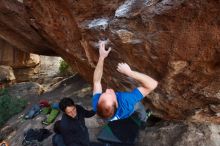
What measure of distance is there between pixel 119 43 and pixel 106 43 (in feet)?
0.87

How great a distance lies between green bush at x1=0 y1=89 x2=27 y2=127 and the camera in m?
9.86

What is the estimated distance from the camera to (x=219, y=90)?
480cm

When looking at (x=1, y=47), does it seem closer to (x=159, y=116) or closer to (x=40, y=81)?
(x=40, y=81)

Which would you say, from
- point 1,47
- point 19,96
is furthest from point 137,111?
point 1,47

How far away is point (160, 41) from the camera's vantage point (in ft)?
15.2

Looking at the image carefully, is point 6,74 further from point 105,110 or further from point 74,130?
point 105,110

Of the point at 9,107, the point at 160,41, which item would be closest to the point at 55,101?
the point at 9,107

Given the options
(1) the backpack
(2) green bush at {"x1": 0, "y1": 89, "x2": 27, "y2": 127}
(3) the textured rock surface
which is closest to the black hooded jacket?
(1) the backpack

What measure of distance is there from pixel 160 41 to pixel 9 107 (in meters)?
6.49

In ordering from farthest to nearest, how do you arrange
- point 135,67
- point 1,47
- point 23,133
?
1. point 1,47
2. point 23,133
3. point 135,67

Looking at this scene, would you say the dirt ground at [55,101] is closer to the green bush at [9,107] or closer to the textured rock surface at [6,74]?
the green bush at [9,107]

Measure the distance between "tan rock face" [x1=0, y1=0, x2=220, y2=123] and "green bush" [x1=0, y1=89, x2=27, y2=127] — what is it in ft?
14.2

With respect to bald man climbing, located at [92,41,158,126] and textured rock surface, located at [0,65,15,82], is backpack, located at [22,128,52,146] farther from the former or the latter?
textured rock surface, located at [0,65,15,82]

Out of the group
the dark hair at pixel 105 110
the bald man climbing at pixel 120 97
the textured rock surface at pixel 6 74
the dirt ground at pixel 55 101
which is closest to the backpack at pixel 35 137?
the dirt ground at pixel 55 101
